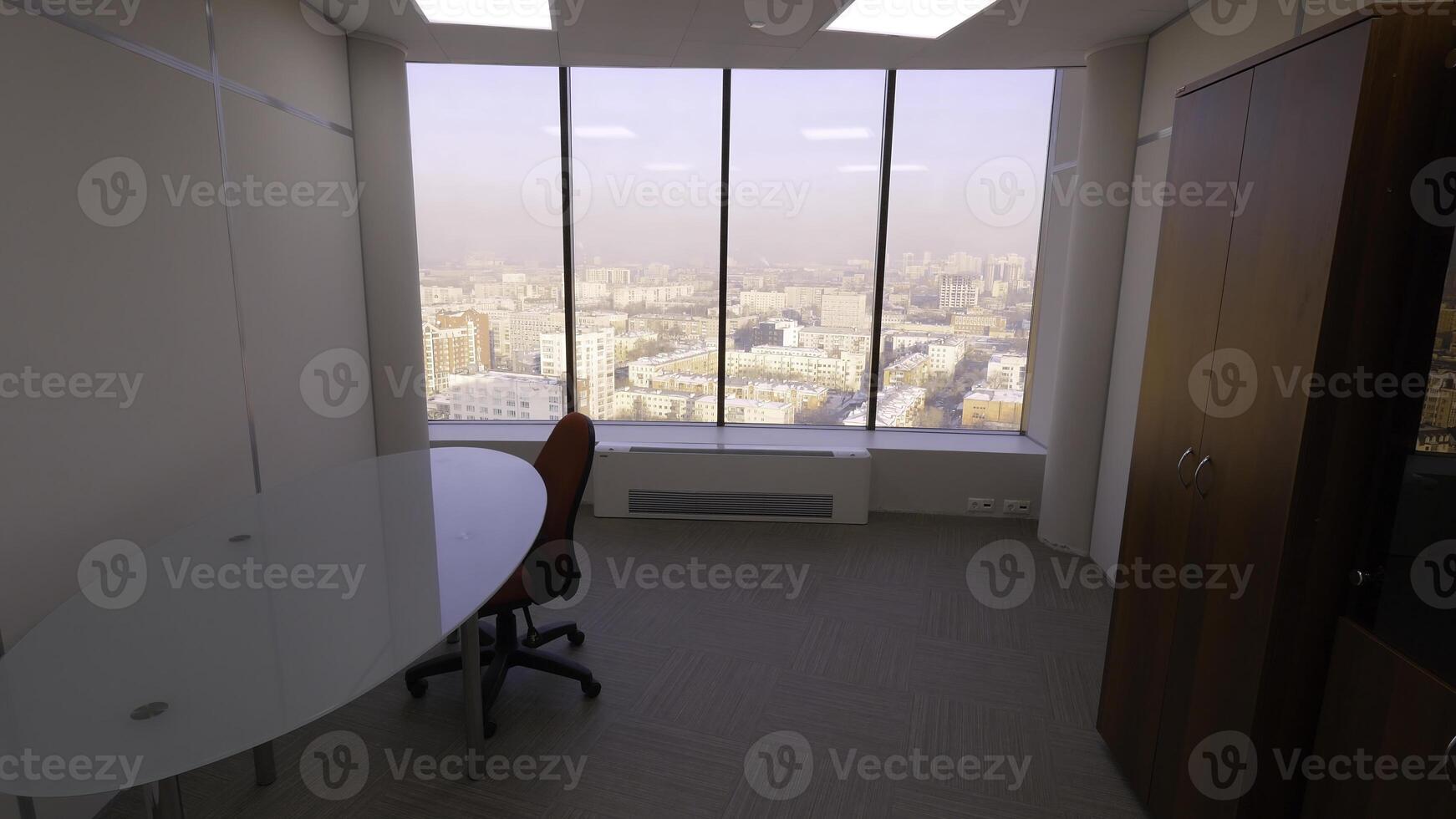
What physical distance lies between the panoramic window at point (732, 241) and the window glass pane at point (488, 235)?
1cm

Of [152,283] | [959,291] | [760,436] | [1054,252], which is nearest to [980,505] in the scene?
[959,291]

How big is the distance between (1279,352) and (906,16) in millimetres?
2385

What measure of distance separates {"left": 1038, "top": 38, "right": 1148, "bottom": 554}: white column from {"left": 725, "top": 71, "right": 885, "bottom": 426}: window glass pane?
1357 millimetres

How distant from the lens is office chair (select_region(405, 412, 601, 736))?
8.71 ft

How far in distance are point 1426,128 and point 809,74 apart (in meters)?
3.82

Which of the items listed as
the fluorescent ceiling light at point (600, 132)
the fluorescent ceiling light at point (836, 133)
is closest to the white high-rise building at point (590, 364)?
the fluorescent ceiling light at point (600, 132)

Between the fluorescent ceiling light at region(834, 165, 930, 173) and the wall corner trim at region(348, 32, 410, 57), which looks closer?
the wall corner trim at region(348, 32, 410, 57)

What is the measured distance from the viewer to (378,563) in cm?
209

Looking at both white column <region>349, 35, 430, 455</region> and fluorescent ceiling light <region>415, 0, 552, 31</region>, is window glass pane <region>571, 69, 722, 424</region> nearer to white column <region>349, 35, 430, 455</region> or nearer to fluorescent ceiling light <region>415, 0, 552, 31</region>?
white column <region>349, 35, 430, 455</region>

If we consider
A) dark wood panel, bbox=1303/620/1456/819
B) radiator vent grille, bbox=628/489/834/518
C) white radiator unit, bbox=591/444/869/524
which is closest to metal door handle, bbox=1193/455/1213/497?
dark wood panel, bbox=1303/620/1456/819

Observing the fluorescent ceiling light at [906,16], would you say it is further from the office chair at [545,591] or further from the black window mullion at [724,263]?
the office chair at [545,591]

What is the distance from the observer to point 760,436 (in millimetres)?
5234

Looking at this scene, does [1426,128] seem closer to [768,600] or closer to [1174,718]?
[1174,718]

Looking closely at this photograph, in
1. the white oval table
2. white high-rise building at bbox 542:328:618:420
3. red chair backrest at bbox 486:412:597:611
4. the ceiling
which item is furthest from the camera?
white high-rise building at bbox 542:328:618:420
